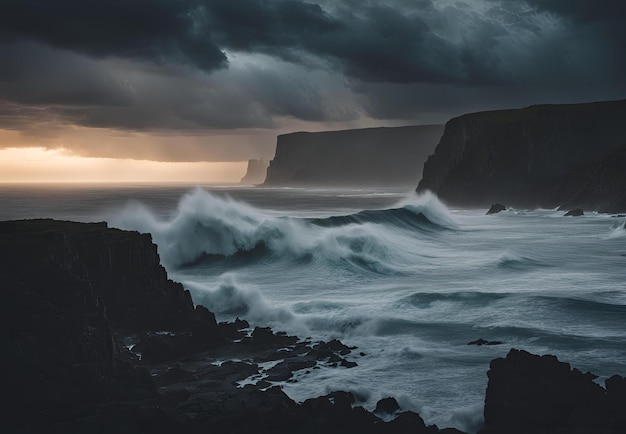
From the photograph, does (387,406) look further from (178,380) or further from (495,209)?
(495,209)

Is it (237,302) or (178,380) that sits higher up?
(237,302)

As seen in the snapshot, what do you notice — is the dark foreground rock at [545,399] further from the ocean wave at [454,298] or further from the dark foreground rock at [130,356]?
the ocean wave at [454,298]

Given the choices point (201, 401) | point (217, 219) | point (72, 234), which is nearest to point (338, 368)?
point (201, 401)

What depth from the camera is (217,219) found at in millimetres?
43844

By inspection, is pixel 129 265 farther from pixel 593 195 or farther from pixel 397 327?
pixel 593 195

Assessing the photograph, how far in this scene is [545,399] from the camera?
44.9 feet

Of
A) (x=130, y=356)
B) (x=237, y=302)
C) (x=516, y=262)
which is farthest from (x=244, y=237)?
(x=130, y=356)

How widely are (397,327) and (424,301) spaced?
4.13 m

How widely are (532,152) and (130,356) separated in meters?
94.6

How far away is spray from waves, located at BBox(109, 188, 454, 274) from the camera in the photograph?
1526 inches

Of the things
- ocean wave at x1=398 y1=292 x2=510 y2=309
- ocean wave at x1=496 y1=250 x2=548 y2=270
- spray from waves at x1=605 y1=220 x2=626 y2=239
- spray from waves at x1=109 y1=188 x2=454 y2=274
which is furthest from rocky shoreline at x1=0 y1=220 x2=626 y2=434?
spray from waves at x1=605 y1=220 x2=626 y2=239

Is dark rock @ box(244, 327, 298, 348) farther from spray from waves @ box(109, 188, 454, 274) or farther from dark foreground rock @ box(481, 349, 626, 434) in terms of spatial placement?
spray from waves @ box(109, 188, 454, 274)

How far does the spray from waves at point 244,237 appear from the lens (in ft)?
127

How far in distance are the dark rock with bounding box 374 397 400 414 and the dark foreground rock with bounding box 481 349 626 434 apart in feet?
6.99
